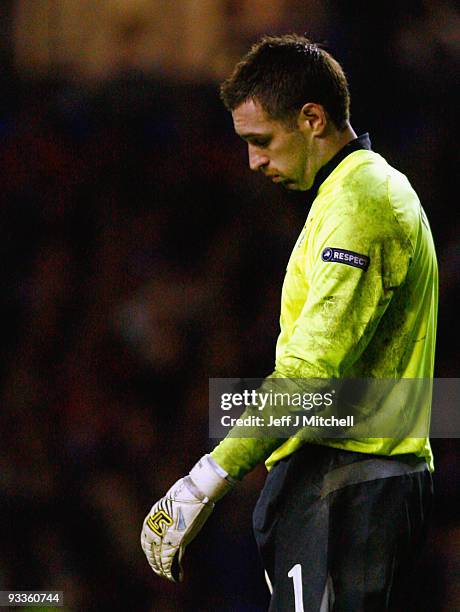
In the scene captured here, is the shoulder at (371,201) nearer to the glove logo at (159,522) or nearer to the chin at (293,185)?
the chin at (293,185)

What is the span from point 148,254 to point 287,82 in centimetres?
149

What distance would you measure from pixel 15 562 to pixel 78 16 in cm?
163

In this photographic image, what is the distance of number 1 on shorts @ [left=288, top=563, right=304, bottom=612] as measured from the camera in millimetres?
1672

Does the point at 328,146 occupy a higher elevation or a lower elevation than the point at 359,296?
higher

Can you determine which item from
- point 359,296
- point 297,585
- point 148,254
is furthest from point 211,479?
point 148,254

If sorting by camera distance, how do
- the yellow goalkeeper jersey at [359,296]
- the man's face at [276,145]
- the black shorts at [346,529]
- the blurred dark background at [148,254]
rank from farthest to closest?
1. the blurred dark background at [148,254]
2. the man's face at [276,145]
3. the black shorts at [346,529]
4. the yellow goalkeeper jersey at [359,296]

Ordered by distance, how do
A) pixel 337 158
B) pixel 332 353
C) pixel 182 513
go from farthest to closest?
pixel 337 158, pixel 182 513, pixel 332 353

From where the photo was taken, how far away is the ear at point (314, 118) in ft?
5.73

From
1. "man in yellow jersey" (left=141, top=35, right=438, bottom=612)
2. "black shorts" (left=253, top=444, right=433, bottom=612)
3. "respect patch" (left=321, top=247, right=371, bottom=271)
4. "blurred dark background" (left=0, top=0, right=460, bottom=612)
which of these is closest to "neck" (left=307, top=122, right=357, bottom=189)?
"man in yellow jersey" (left=141, top=35, right=438, bottom=612)

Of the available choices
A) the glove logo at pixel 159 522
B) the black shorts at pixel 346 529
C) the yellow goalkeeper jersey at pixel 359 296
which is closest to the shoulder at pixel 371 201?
the yellow goalkeeper jersey at pixel 359 296

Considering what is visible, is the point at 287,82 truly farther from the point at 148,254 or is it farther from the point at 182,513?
the point at 148,254

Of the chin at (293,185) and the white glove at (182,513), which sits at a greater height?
the chin at (293,185)

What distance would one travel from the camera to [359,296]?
1.55m

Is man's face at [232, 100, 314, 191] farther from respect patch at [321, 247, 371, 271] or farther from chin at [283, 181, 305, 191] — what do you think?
respect patch at [321, 247, 371, 271]
